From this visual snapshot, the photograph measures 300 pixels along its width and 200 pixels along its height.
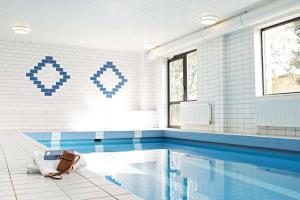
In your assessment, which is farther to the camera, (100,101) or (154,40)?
(100,101)

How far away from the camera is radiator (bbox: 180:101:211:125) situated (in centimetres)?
738

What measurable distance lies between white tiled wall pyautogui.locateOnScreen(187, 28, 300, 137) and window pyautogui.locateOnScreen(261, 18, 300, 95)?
30cm

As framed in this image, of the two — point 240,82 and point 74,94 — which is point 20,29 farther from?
point 240,82

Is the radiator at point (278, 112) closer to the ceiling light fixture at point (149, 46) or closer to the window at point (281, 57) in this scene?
the window at point (281, 57)

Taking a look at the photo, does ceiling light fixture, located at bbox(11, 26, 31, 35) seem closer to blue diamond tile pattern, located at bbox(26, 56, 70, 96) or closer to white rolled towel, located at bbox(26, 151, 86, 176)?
blue diamond tile pattern, located at bbox(26, 56, 70, 96)

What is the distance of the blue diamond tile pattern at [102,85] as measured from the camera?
9352 mm

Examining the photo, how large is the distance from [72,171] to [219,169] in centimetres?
198

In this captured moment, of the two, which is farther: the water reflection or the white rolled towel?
the water reflection

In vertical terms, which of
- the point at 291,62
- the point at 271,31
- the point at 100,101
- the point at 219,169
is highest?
the point at 271,31

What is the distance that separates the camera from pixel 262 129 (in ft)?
20.1

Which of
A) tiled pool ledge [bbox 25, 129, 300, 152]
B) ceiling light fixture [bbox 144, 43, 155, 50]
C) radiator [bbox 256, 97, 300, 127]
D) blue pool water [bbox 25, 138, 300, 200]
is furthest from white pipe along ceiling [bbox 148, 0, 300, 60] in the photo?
blue pool water [bbox 25, 138, 300, 200]

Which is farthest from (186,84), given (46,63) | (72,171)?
(72,171)

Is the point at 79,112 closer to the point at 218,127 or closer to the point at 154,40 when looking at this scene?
the point at 154,40

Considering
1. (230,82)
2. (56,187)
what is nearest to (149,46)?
(230,82)
